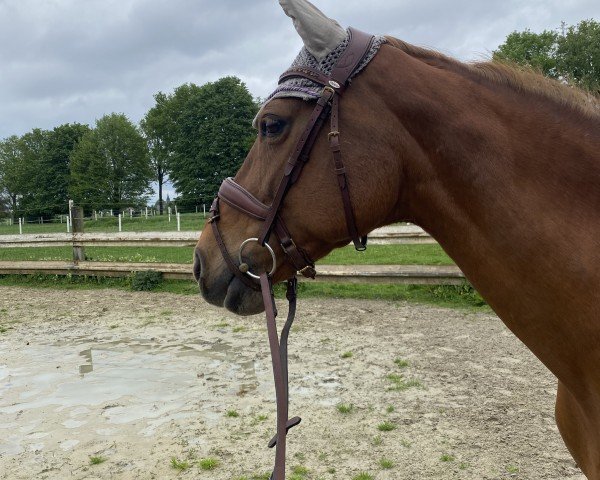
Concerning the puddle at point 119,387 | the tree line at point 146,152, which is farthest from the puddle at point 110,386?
the tree line at point 146,152

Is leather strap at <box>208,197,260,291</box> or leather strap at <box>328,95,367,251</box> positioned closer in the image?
leather strap at <box>328,95,367,251</box>

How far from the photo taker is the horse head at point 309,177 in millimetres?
1563

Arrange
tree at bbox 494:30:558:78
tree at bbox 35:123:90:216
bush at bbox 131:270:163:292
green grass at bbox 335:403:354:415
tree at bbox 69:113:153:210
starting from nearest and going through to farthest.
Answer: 1. green grass at bbox 335:403:354:415
2. bush at bbox 131:270:163:292
3. tree at bbox 494:30:558:78
4. tree at bbox 69:113:153:210
5. tree at bbox 35:123:90:216

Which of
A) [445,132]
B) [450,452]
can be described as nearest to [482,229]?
[445,132]

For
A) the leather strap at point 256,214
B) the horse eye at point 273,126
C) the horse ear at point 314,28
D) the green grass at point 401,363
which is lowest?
the green grass at point 401,363

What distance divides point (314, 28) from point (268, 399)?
331cm

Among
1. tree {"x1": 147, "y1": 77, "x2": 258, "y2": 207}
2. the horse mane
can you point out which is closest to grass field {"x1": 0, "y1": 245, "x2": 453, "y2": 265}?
A: the horse mane

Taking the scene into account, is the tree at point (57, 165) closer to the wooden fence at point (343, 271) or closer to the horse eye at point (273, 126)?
the wooden fence at point (343, 271)

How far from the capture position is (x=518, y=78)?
1.61 m

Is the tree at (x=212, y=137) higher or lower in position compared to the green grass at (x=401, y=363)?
higher

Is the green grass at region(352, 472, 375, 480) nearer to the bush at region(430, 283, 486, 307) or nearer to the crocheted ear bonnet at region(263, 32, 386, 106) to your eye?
the crocheted ear bonnet at region(263, 32, 386, 106)

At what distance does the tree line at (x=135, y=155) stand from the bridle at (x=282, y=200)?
32.4m

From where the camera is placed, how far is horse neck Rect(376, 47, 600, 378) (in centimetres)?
142

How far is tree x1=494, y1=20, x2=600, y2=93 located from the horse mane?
0.38ft
